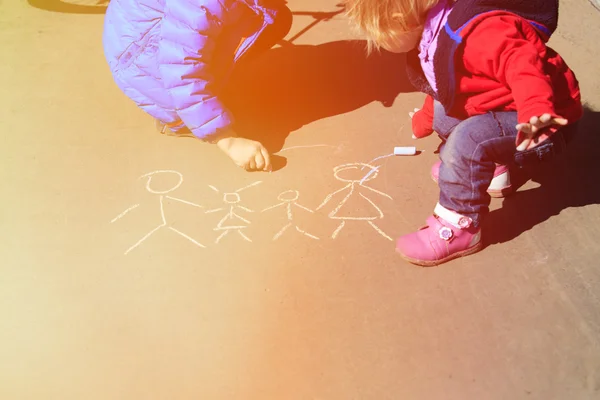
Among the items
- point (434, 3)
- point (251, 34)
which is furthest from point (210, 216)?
point (434, 3)

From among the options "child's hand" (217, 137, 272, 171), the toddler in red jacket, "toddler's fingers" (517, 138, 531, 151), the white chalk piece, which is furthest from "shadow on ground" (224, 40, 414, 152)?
"toddler's fingers" (517, 138, 531, 151)

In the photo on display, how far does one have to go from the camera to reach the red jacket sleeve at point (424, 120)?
1996 mm

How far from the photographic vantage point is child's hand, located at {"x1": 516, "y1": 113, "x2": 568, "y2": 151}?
50.1 inches

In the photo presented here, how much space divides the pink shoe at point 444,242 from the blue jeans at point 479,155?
3 cm

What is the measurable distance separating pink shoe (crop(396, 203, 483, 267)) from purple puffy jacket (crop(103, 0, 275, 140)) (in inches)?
33.6

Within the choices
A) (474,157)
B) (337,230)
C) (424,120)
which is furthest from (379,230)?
(424,120)

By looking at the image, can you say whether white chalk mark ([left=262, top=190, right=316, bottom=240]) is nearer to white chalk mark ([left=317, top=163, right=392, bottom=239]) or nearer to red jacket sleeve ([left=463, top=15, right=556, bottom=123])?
white chalk mark ([left=317, top=163, right=392, bottom=239])

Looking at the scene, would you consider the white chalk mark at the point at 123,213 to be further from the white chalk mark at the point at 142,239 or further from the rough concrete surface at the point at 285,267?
the white chalk mark at the point at 142,239

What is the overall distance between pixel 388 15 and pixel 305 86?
3.29 ft

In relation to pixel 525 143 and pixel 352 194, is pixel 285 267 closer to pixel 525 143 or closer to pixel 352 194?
pixel 352 194

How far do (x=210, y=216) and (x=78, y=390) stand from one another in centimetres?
69

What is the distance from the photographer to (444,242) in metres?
1.64

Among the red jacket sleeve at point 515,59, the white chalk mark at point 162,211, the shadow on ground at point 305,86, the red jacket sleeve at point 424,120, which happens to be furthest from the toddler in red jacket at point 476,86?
the white chalk mark at point 162,211

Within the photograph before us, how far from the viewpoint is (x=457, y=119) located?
175 cm
